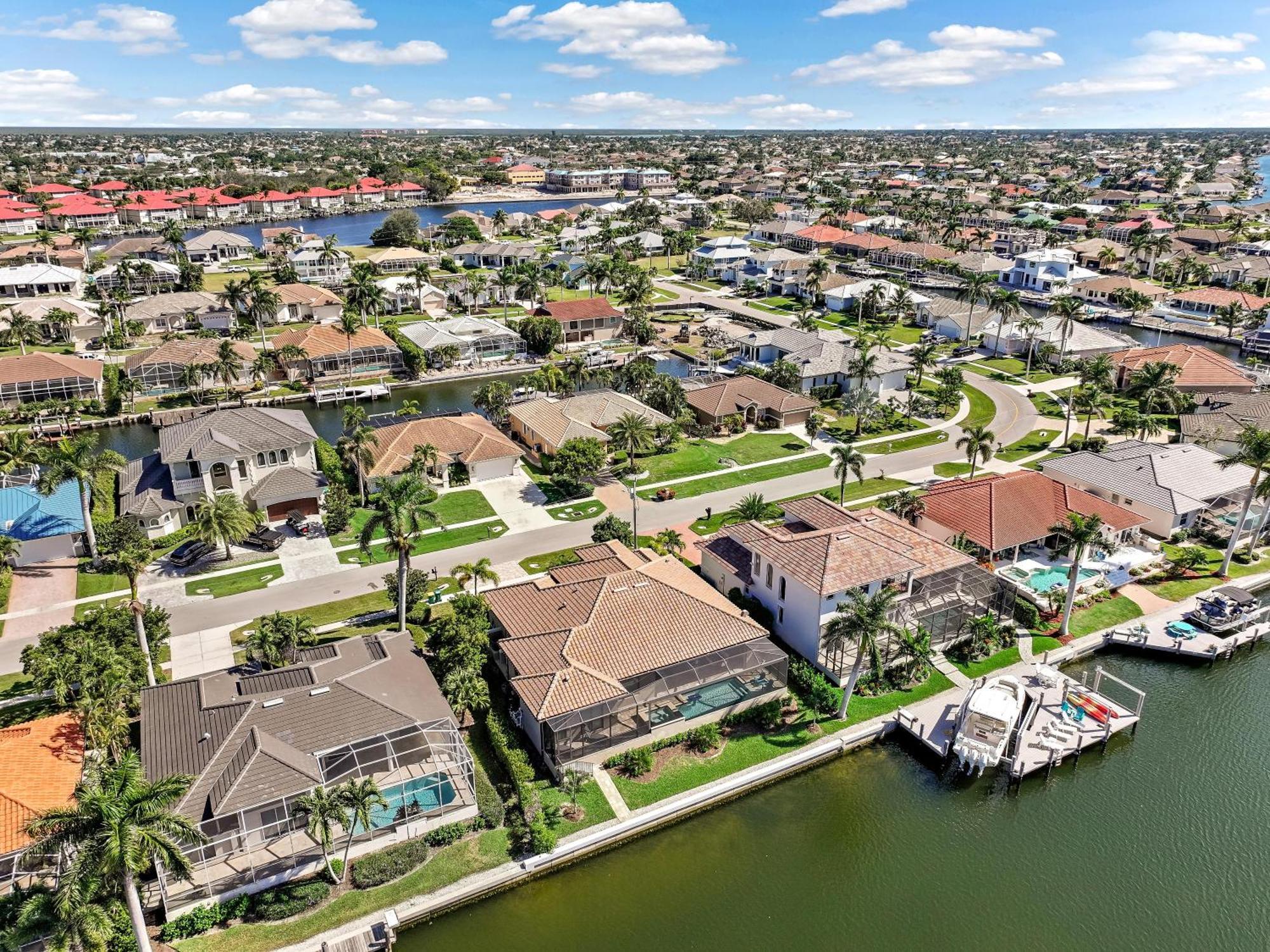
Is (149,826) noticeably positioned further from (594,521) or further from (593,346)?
(593,346)

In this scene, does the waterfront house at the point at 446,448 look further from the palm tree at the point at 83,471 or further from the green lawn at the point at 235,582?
the palm tree at the point at 83,471

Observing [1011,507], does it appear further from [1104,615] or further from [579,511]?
[579,511]

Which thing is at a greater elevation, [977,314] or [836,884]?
[977,314]

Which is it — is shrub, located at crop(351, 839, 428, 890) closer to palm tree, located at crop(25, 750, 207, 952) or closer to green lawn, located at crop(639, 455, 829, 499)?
palm tree, located at crop(25, 750, 207, 952)

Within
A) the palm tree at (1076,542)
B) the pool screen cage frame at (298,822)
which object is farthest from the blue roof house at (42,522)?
the palm tree at (1076,542)

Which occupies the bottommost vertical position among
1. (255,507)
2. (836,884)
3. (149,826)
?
(836,884)

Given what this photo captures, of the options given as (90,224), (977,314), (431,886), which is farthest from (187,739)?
(90,224)
